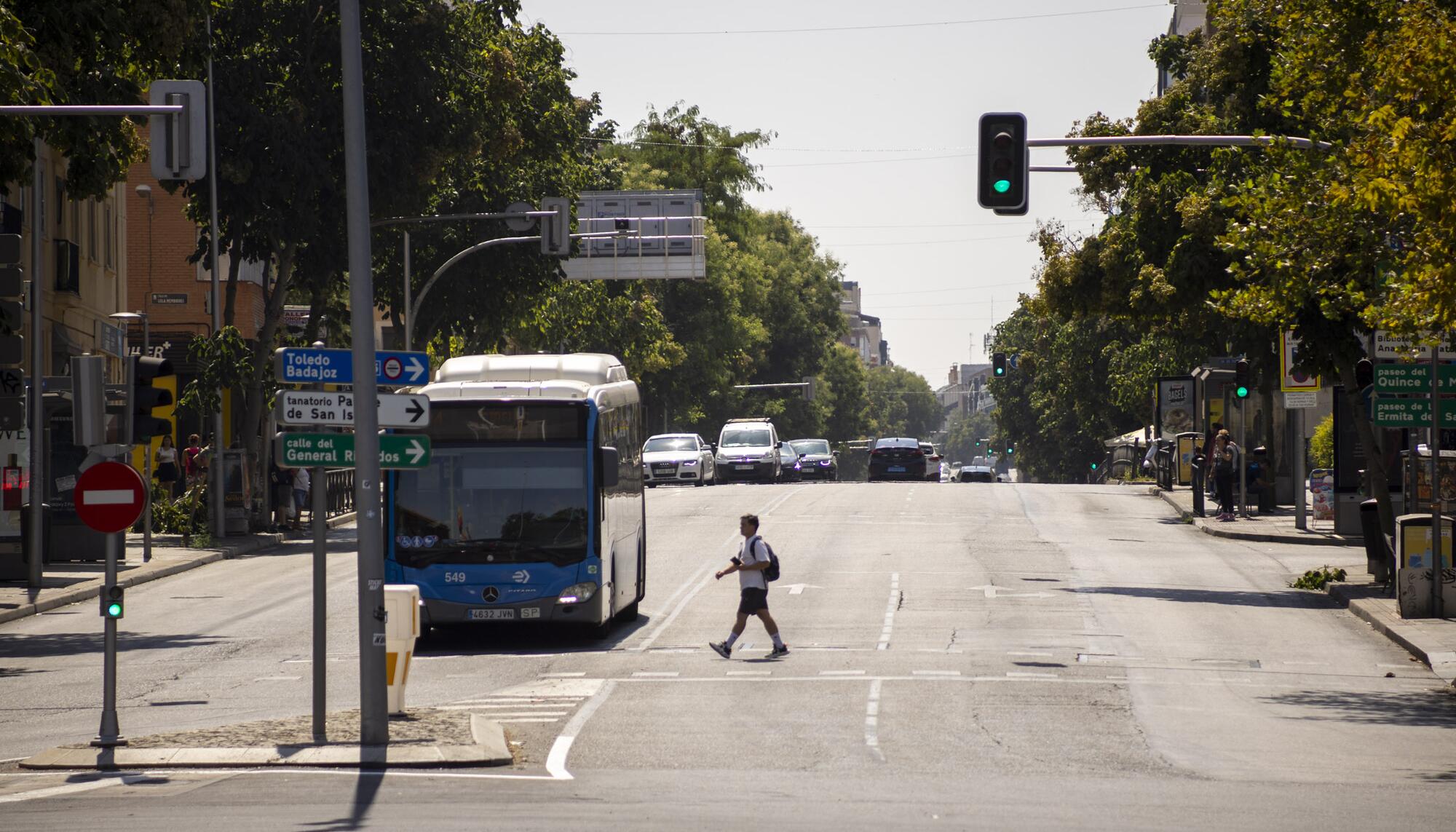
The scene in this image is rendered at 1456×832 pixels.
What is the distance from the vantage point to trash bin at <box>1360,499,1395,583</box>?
25891mm

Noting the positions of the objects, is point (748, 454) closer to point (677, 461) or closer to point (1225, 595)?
point (677, 461)

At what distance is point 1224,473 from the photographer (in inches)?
1587

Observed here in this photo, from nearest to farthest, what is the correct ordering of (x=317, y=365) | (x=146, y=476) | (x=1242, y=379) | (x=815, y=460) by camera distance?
1. (x=317, y=365)
2. (x=146, y=476)
3. (x=1242, y=379)
4. (x=815, y=460)

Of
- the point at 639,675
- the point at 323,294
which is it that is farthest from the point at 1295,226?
the point at 323,294

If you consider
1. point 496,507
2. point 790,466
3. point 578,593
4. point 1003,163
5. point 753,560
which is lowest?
point 578,593

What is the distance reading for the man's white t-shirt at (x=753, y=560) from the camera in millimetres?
20078

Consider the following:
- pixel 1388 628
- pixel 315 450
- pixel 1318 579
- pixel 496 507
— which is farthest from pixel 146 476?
pixel 315 450

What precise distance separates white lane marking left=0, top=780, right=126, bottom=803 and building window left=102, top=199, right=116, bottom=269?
34.6 m

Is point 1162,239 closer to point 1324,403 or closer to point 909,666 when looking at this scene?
point 909,666

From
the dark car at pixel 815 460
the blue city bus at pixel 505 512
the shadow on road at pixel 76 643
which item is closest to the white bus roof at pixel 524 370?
the blue city bus at pixel 505 512

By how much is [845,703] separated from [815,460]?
5438cm

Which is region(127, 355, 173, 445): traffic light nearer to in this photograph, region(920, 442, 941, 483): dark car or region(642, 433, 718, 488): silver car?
region(642, 433, 718, 488): silver car

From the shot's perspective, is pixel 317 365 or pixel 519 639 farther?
pixel 519 639

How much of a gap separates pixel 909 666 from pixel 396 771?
280 inches
